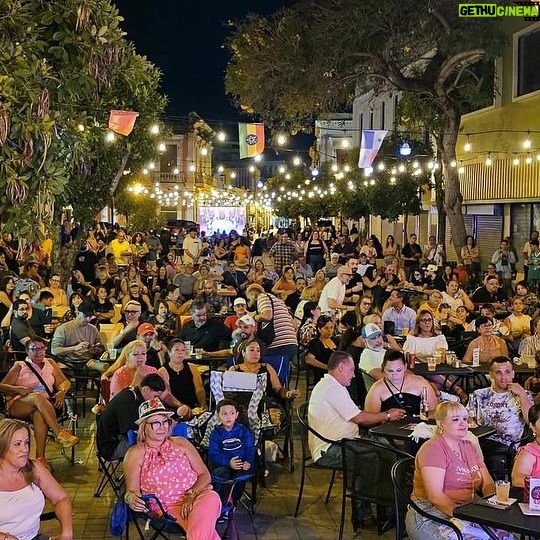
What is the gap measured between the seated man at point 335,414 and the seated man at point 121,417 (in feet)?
3.91

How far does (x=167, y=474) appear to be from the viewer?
5.21 metres

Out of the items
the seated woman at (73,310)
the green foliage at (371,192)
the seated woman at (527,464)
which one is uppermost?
the green foliage at (371,192)

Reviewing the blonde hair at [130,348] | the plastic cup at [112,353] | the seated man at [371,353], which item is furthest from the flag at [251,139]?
the blonde hair at [130,348]

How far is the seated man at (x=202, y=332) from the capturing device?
970 cm

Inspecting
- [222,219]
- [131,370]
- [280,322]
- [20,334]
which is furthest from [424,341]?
[222,219]

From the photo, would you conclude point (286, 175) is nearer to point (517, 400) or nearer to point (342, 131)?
point (342, 131)

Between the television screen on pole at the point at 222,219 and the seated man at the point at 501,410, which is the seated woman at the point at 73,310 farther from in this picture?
the television screen on pole at the point at 222,219

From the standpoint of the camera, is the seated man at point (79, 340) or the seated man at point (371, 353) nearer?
the seated man at point (371, 353)

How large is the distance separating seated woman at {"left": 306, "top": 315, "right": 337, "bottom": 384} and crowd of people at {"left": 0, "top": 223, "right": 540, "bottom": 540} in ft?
0.06

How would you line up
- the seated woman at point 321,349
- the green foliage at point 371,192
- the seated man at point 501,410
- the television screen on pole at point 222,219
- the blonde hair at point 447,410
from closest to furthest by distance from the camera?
the blonde hair at point 447,410 < the seated man at point 501,410 < the seated woman at point 321,349 < the green foliage at point 371,192 < the television screen on pole at point 222,219

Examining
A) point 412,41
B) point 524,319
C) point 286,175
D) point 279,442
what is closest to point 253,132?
point 412,41

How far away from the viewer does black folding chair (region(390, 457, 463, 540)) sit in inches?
183

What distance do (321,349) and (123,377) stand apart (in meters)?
2.87

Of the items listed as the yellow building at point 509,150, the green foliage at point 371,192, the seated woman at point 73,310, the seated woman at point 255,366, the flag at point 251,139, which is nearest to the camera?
the seated woman at point 255,366
